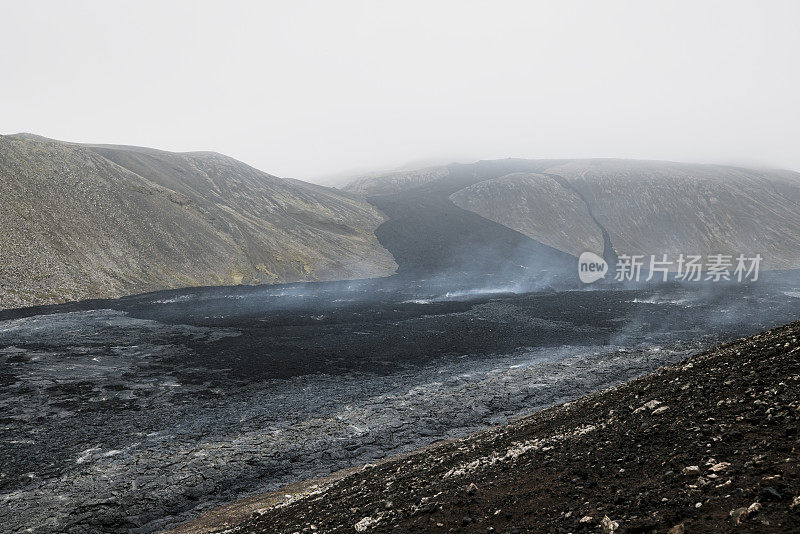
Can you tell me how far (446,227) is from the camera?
117 meters

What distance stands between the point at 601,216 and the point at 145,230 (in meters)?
104

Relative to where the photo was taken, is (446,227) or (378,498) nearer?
(378,498)

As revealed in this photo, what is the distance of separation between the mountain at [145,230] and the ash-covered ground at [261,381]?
327 inches

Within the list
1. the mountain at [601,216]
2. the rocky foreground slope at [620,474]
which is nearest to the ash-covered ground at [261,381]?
the rocky foreground slope at [620,474]

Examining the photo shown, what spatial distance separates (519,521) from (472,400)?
17.6 m

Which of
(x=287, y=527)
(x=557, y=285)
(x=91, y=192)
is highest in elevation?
(x=91, y=192)

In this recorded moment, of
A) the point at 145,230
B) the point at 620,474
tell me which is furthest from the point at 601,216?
the point at 620,474

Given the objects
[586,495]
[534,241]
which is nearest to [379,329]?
[586,495]

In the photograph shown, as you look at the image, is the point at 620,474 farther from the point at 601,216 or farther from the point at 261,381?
the point at 601,216

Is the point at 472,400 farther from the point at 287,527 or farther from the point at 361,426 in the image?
the point at 287,527

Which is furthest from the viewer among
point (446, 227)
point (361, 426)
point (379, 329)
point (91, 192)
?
point (446, 227)

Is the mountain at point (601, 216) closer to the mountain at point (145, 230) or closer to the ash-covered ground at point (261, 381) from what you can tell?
the mountain at point (145, 230)

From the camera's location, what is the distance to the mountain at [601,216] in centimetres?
10412

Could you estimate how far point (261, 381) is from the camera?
29188 mm
